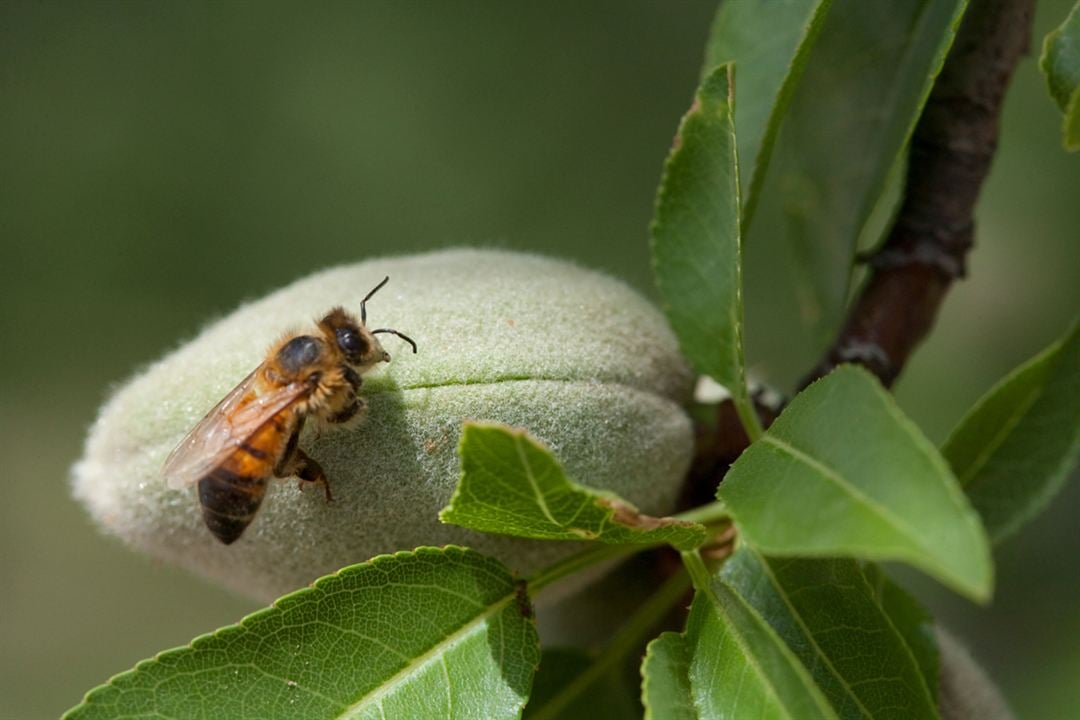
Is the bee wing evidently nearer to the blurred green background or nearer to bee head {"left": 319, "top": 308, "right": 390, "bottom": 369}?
bee head {"left": 319, "top": 308, "right": 390, "bottom": 369}

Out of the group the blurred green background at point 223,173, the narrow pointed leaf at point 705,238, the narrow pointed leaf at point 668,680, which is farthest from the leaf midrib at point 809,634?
the blurred green background at point 223,173

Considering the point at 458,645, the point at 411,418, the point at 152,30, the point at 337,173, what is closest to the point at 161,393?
the point at 411,418

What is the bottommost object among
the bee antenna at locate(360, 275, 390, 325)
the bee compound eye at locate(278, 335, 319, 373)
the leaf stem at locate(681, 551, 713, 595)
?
the leaf stem at locate(681, 551, 713, 595)

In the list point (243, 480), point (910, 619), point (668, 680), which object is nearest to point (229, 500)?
point (243, 480)

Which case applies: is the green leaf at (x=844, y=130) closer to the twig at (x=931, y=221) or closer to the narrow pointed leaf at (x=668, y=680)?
the twig at (x=931, y=221)

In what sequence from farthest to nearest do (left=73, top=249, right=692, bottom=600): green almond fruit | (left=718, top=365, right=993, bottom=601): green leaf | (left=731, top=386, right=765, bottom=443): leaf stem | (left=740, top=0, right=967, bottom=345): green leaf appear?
(left=740, top=0, right=967, bottom=345): green leaf
(left=731, top=386, right=765, bottom=443): leaf stem
(left=73, top=249, right=692, bottom=600): green almond fruit
(left=718, top=365, right=993, bottom=601): green leaf

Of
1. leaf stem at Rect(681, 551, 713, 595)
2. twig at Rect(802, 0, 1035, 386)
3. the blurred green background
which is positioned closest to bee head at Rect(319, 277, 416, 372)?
leaf stem at Rect(681, 551, 713, 595)
